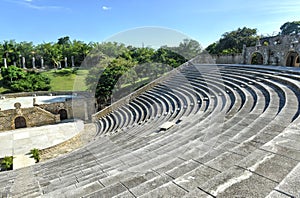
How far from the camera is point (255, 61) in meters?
19.6

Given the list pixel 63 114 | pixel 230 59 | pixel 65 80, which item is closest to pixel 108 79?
pixel 63 114

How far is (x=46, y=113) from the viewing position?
15984mm

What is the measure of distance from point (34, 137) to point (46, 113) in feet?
11.9

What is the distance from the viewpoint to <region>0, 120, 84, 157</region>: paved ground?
10959 millimetres

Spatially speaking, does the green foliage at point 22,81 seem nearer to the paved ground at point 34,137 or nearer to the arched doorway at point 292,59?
the paved ground at point 34,137

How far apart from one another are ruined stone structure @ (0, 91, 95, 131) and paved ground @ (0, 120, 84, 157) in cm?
88

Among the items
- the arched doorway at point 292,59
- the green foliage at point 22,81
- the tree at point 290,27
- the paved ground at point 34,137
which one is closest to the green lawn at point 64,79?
the green foliage at point 22,81

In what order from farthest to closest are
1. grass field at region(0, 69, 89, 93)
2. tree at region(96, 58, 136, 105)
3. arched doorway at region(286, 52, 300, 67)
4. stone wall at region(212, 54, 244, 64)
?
grass field at region(0, 69, 89, 93)
tree at region(96, 58, 136, 105)
stone wall at region(212, 54, 244, 64)
arched doorway at region(286, 52, 300, 67)

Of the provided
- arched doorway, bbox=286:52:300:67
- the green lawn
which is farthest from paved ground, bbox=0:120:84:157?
arched doorway, bbox=286:52:300:67

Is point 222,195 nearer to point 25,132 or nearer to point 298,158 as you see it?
point 298,158

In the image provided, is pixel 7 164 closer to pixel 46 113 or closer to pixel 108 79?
pixel 46 113

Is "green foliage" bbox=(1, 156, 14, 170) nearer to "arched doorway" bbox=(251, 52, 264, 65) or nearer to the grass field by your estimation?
the grass field

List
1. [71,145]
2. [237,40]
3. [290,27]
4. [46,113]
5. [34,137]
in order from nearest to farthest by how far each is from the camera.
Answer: [71,145]
[34,137]
[46,113]
[237,40]
[290,27]

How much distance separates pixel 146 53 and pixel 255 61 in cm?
1585
